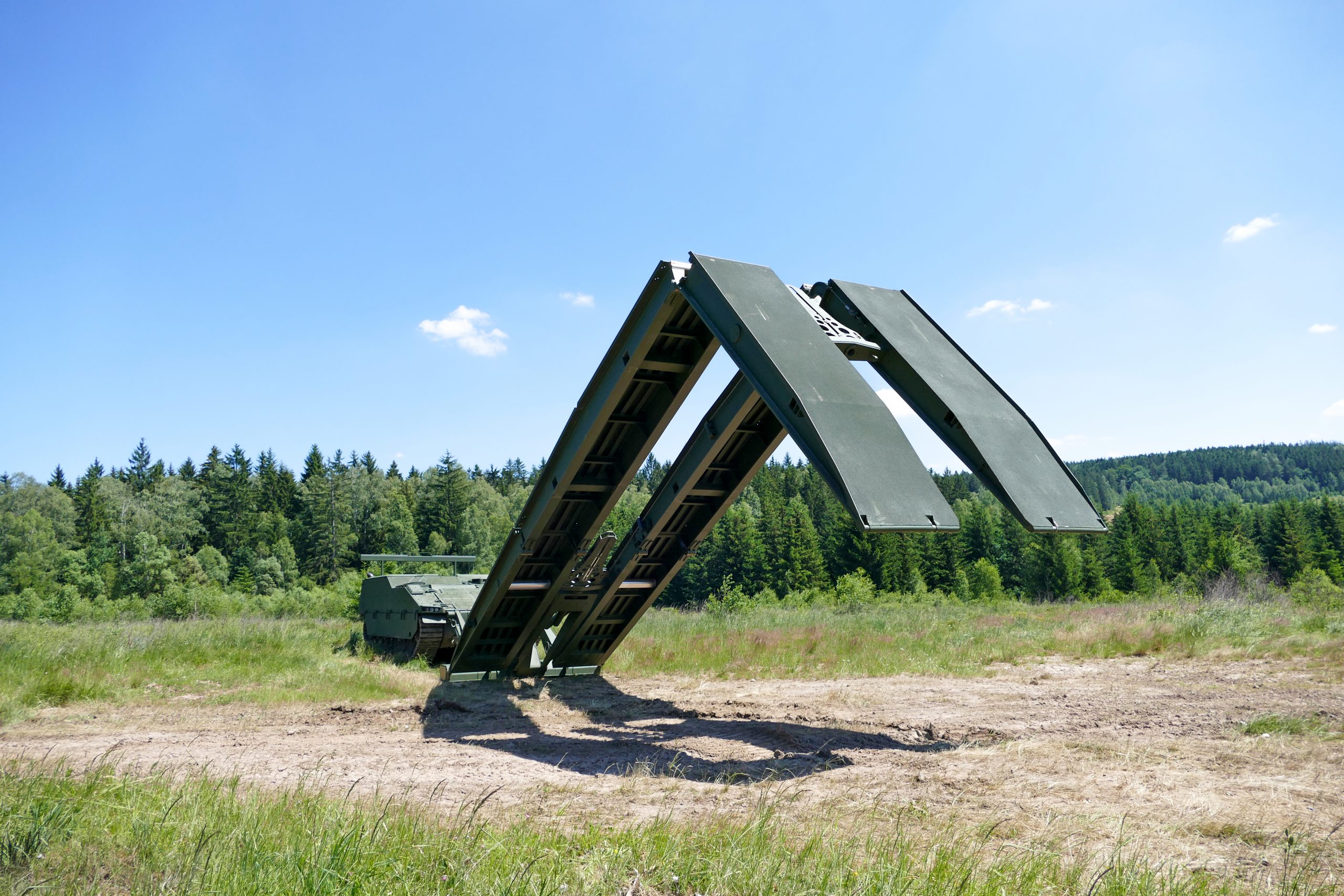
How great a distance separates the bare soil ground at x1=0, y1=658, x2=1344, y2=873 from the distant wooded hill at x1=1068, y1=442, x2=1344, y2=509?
131318mm

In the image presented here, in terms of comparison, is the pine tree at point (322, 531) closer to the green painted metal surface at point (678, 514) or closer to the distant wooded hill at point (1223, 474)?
the green painted metal surface at point (678, 514)

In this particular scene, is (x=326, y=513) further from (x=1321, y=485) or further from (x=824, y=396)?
(x=1321, y=485)

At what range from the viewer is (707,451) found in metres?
8.64

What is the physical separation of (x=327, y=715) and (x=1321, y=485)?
172 metres

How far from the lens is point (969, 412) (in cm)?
705

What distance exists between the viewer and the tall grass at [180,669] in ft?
30.8

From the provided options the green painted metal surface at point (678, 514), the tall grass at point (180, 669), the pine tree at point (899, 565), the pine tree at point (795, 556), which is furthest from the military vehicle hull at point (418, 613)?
the pine tree at point (899, 565)

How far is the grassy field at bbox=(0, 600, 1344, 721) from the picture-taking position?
9930 mm

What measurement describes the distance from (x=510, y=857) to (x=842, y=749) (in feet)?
13.7

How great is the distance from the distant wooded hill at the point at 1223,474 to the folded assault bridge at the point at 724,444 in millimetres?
132375

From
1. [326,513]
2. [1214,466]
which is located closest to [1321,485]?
[1214,466]

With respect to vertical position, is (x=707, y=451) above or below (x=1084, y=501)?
above

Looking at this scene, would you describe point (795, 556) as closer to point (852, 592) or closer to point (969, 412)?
point (852, 592)

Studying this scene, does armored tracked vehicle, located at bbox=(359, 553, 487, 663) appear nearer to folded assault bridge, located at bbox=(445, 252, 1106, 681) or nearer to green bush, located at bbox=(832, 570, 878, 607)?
folded assault bridge, located at bbox=(445, 252, 1106, 681)
